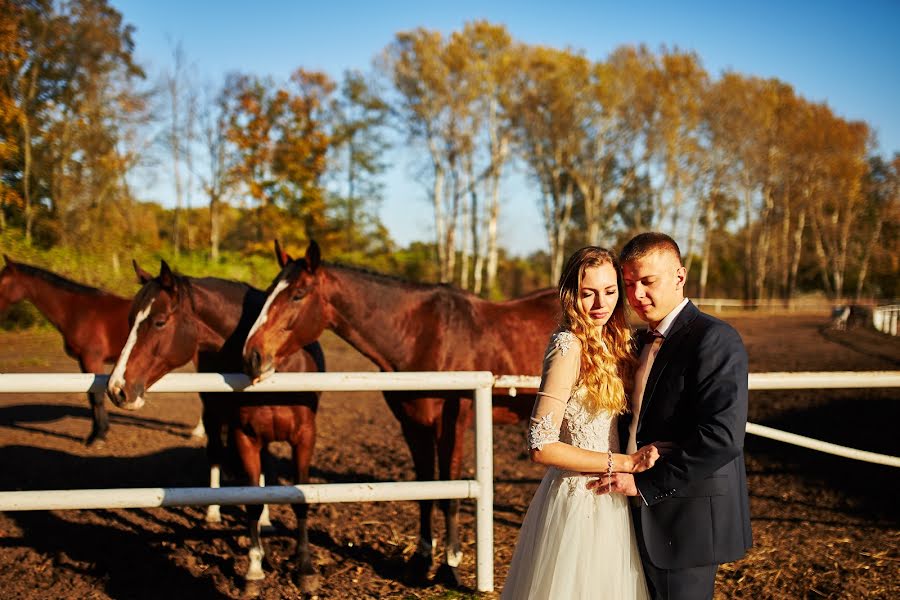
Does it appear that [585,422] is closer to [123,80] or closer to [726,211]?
[123,80]

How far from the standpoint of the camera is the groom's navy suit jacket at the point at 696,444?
5.94ft

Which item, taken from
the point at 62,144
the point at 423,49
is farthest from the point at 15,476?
the point at 423,49

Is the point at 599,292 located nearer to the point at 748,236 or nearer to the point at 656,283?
the point at 656,283

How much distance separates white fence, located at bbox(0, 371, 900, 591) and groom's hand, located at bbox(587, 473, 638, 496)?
1.15m

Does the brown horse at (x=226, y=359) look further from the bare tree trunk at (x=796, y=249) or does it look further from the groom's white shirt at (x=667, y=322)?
the bare tree trunk at (x=796, y=249)

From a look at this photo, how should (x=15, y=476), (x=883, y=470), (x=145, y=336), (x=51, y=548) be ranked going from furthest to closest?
1. (x=15, y=476)
2. (x=883, y=470)
3. (x=51, y=548)
4. (x=145, y=336)

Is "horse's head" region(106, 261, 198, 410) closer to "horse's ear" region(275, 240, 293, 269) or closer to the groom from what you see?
"horse's ear" region(275, 240, 293, 269)

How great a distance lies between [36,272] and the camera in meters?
7.65

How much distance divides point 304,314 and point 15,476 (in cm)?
428

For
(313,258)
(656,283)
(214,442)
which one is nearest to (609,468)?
(656,283)

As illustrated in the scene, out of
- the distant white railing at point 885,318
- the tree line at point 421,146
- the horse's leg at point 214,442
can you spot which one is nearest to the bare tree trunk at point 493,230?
the tree line at point 421,146

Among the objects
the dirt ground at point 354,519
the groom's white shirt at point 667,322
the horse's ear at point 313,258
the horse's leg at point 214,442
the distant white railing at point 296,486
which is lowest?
the dirt ground at point 354,519

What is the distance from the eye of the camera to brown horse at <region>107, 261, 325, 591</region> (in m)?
3.46

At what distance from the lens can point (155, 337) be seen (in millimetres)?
3484
